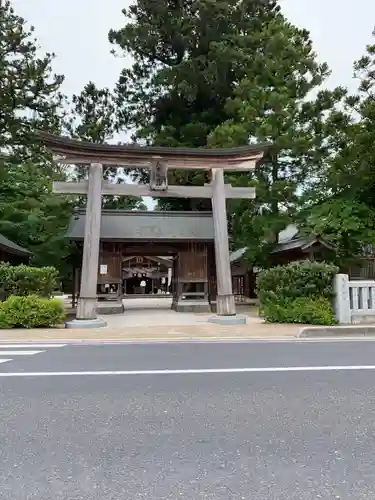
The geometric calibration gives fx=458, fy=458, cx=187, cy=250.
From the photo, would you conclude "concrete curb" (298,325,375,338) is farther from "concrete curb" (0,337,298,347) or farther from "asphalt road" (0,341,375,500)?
"asphalt road" (0,341,375,500)

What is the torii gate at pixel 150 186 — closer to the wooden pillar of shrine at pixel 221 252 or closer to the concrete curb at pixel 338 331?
the wooden pillar of shrine at pixel 221 252

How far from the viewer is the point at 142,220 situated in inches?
885

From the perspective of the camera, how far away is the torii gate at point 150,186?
1504 centimetres

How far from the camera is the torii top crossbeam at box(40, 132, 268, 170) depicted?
15.7 metres

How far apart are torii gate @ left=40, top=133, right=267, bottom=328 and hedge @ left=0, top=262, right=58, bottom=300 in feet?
4.15

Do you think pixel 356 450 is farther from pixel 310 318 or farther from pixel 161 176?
pixel 161 176

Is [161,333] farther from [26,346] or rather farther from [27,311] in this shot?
[27,311]

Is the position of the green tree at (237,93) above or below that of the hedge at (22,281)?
above

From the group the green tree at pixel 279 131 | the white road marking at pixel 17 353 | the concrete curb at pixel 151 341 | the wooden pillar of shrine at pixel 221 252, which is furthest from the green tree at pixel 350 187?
the white road marking at pixel 17 353

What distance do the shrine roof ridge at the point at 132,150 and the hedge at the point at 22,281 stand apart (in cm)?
424

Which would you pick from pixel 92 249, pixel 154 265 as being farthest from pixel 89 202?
pixel 154 265

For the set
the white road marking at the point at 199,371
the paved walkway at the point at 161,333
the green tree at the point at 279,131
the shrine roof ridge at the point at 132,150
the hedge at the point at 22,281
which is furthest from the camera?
the green tree at the point at 279,131

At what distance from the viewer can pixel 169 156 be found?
54.1 feet

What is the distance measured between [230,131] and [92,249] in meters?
9.19
